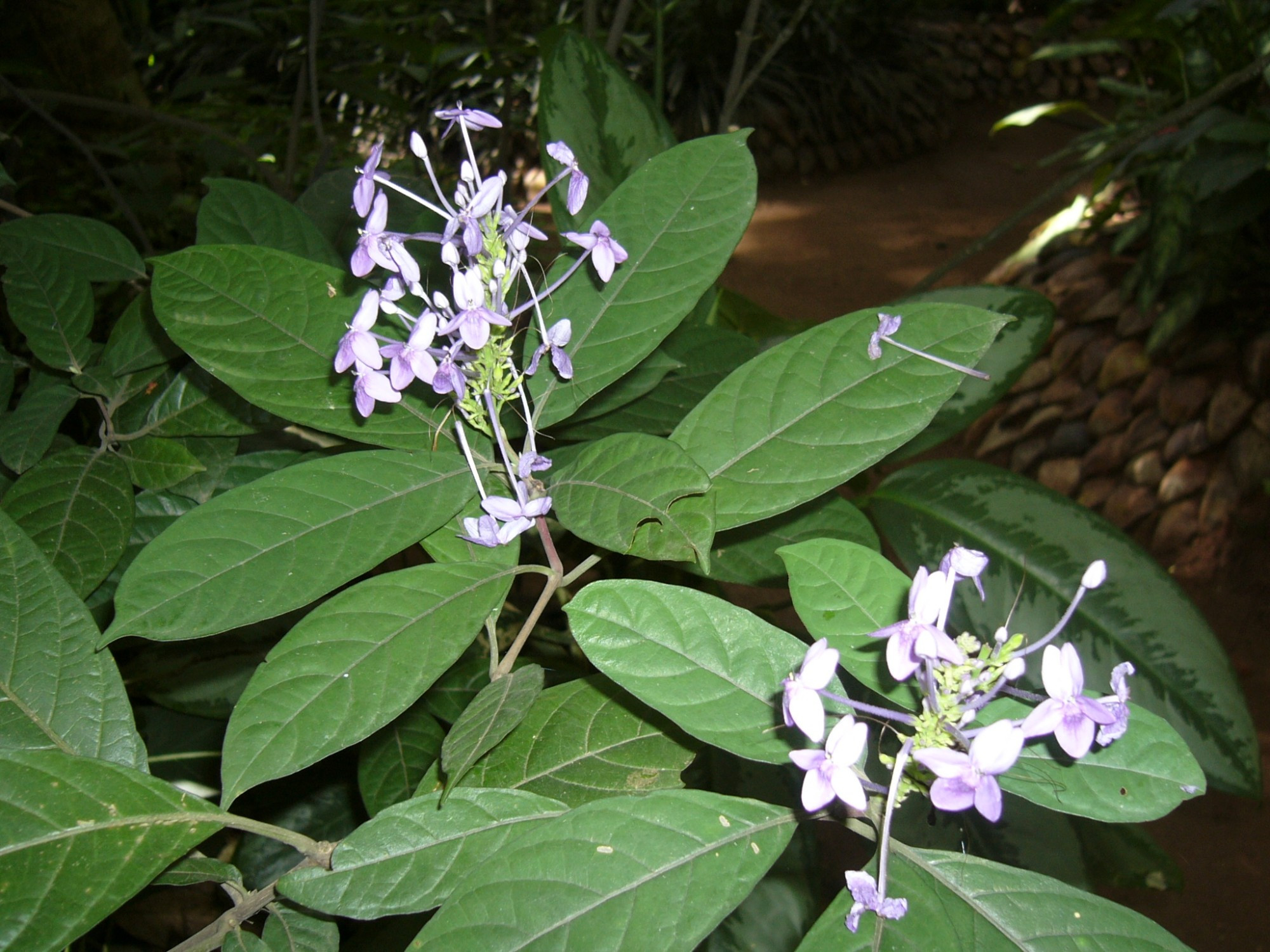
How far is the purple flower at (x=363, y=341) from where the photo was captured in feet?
2.00

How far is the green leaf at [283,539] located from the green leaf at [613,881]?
0.73ft

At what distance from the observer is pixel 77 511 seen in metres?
0.86

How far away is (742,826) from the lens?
565mm

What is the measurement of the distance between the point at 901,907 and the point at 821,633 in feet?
0.59

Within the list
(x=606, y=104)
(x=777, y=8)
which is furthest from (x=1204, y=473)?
(x=777, y=8)

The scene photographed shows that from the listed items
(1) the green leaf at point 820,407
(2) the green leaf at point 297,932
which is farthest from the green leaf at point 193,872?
(1) the green leaf at point 820,407

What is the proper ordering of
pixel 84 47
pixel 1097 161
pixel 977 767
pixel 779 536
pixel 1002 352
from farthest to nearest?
pixel 84 47 < pixel 1097 161 < pixel 1002 352 < pixel 779 536 < pixel 977 767

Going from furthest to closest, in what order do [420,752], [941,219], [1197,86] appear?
[941,219] < [1197,86] < [420,752]

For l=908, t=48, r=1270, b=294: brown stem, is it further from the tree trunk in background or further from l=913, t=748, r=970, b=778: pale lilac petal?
the tree trunk in background

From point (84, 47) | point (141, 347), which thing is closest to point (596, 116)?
point (141, 347)

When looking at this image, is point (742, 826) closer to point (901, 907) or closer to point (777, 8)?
point (901, 907)

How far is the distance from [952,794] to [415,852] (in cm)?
35

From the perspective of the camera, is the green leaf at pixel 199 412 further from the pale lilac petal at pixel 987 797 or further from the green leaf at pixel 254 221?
the pale lilac petal at pixel 987 797

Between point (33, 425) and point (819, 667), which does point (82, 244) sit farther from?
point (819, 667)
